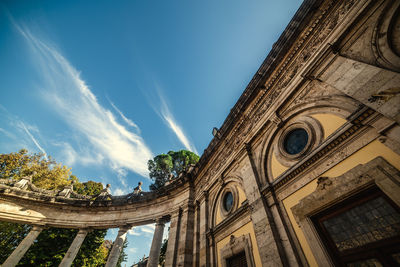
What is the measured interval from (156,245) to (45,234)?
35.4ft

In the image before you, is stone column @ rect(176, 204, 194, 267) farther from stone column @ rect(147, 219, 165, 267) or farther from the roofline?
the roofline

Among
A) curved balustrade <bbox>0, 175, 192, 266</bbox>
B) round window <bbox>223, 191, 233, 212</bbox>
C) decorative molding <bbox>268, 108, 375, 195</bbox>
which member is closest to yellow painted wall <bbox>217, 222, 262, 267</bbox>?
round window <bbox>223, 191, 233, 212</bbox>

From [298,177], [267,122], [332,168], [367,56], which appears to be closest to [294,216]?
[298,177]

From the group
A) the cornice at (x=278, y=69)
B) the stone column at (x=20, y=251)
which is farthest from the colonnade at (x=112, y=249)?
the cornice at (x=278, y=69)

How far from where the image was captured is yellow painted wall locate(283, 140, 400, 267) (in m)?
3.04

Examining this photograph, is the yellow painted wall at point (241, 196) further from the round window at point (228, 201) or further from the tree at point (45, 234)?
the tree at point (45, 234)

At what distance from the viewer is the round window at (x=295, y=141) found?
5016mm

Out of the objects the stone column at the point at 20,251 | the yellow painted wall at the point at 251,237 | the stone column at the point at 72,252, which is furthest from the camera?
the stone column at the point at 72,252

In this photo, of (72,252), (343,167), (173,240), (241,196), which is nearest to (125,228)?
(72,252)

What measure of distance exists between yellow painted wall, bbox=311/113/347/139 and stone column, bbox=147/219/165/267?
384 inches

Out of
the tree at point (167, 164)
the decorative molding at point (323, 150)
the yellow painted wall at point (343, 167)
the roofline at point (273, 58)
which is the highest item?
the tree at point (167, 164)

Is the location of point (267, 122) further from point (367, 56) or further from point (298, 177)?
point (367, 56)

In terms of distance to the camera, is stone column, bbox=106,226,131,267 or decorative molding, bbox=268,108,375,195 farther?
stone column, bbox=106,226,131,267

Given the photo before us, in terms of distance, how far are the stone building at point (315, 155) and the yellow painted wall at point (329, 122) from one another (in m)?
0.03
